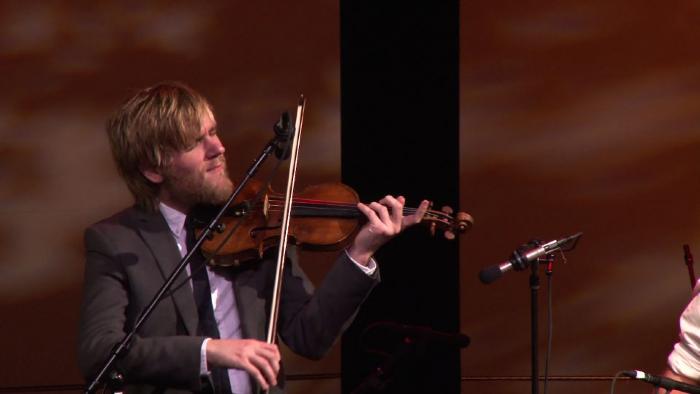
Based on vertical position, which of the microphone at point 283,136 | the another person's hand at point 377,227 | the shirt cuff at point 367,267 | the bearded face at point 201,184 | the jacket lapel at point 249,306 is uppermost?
the microphone at point 283,136

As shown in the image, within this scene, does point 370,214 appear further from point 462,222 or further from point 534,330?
point 534,330

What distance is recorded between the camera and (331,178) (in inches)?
173

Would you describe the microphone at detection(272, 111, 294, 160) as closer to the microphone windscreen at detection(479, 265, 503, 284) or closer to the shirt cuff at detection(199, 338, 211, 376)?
the shirt cuff at detection(199, 338, 211, 376)

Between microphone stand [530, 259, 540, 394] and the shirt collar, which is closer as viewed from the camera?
the shirt collar

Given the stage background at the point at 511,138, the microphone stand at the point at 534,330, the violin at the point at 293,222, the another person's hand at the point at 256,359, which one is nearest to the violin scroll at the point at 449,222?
the violin at the point at 293,222

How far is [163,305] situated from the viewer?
254cm

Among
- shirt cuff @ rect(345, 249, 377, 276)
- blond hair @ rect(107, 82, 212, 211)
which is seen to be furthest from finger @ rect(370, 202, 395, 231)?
blond hair @ rect(107, 82, 212, 211)

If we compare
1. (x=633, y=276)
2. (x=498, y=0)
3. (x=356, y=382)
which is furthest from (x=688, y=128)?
(x=356, y=382)

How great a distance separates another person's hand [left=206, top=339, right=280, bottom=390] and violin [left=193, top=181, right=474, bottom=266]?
0.41m

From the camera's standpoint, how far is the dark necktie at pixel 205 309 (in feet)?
8.29

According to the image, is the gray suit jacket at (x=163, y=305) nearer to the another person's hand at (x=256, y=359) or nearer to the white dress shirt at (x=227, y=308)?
the white dress shirt at (x=227, y=308)

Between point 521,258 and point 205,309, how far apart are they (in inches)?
32.1

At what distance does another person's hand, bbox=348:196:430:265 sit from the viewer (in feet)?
8.54

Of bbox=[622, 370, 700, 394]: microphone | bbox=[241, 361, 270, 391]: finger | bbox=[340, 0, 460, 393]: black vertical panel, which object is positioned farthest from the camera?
bbox=[340, 0, 460, 393]: black vertical panel
